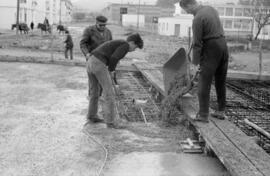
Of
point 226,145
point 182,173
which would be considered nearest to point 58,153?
point 182,173

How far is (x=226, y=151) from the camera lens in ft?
13.8

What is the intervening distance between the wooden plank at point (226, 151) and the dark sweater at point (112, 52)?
4.13ft

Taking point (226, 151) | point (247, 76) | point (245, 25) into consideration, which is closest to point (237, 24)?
point (245, 25)

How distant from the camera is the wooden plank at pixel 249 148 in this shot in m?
3.88

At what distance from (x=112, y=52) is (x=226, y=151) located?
219 centimetres

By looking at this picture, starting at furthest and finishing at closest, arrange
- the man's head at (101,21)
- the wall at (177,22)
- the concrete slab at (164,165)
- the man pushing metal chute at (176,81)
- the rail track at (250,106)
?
the wall at (177,22)
the man's head at (101,21)
the man pushing metal chute at (176,81)
the rail track at (250,106)
the concrete slab at (164,165)

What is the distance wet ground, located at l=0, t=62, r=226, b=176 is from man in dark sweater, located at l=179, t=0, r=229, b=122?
0.70 metres

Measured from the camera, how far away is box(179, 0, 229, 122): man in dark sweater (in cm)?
508

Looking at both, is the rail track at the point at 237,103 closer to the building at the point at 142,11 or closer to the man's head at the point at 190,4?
the man's head at the point at 190,4

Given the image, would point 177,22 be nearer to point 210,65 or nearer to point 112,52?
point 112,52

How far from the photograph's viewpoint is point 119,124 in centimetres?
586

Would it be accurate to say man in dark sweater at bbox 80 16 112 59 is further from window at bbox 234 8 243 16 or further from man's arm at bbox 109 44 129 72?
window at bbox 234 8 243 16

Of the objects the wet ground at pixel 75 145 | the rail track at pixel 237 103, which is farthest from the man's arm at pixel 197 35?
the rail track at pixel 237 103

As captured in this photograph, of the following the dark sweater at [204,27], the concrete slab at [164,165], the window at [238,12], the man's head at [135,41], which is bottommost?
the concrete slab at [164,165]
